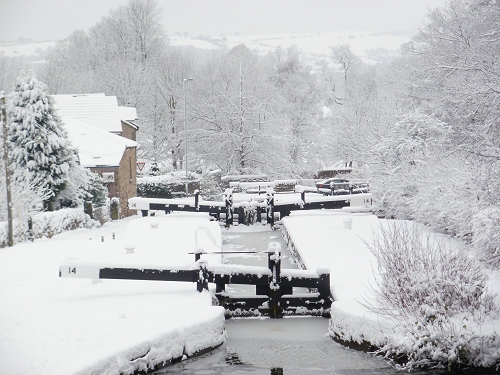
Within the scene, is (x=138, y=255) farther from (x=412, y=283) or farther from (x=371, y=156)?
(x=371, y=156)

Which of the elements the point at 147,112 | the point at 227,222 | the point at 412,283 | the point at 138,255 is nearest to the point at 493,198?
the point at 412,283

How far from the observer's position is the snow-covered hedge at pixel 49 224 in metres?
21.8

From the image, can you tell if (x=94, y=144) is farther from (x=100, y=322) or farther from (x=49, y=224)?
(x=100, y=322)

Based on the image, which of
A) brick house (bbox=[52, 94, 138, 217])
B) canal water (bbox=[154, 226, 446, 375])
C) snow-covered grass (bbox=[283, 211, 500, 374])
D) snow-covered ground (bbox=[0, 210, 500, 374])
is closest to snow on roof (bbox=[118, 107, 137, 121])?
brick house (bbox=[52, 94, 138, 217])

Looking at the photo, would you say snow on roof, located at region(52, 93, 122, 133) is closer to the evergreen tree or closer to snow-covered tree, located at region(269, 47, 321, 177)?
snow-covered tree, located at region(269, 47, 321, 177)

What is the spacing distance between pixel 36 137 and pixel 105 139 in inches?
395

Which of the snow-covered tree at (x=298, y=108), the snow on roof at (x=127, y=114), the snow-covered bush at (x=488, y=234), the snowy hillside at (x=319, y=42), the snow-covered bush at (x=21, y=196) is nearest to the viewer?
the snow-covered bush at (x=488, y=234)

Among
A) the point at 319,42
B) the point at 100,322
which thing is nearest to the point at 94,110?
the point at 100,322

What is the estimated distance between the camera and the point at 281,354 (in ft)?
33.0

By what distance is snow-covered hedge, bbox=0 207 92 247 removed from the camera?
21844mm

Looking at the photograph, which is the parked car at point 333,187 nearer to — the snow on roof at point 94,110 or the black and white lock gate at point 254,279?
the snow on roof at point 94,110

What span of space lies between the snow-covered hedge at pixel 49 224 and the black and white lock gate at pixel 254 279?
1092 cm

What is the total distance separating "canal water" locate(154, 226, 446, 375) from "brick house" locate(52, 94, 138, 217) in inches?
854

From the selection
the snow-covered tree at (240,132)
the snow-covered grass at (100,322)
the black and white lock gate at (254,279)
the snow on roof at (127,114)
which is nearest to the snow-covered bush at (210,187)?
the snow-covered tree at (240,132)
